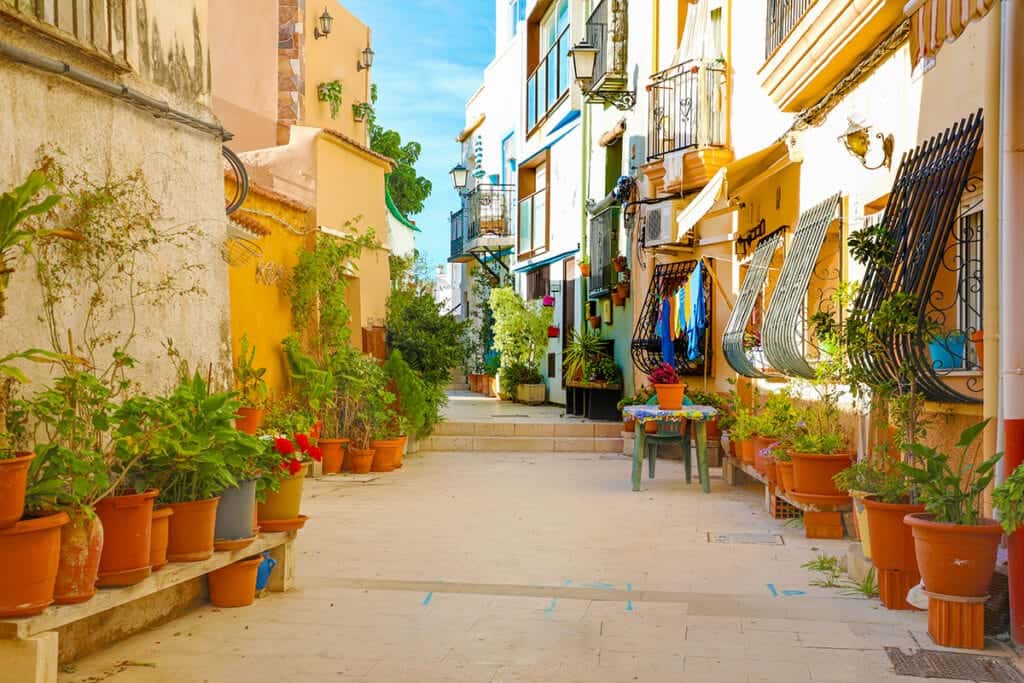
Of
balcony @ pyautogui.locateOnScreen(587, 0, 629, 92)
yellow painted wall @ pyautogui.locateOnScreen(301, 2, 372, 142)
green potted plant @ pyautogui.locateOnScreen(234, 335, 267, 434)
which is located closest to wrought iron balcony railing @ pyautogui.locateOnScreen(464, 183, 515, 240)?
yellow painted wall @ pyautogui.locateOnScreen(301, 2, 372, 142)

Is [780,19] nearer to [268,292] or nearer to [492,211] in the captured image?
[268,292]

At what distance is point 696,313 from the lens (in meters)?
13.9

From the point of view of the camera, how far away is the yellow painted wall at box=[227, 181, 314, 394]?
10.8 m

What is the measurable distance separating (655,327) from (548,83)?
8.94 metres

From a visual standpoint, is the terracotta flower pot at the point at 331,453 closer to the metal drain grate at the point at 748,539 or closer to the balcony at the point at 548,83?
the metal drain grate at the point at 748,539

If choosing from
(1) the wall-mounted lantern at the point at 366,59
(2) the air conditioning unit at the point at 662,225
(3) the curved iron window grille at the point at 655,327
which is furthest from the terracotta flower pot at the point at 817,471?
(1) the wall-mounted lantern at the point at 366,59

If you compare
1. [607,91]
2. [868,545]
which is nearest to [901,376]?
[868,545]

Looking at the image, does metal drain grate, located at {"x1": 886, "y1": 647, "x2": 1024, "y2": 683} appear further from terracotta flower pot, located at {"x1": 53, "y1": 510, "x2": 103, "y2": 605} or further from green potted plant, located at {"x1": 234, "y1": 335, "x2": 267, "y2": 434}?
green potted plant, located at {"x1": 234, "y1": 335, "x2": 267, "y2": 434}

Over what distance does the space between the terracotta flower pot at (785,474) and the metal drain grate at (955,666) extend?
3.47 m

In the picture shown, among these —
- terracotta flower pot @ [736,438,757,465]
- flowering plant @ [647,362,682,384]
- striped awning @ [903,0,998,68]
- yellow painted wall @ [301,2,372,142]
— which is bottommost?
terracotta flower pot @ [736,438,757,465]

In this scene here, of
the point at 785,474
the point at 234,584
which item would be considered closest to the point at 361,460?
the point at 785,474

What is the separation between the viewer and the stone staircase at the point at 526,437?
15.3 metres

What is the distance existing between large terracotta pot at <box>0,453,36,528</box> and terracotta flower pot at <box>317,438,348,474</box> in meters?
8.51

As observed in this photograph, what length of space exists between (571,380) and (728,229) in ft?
17.2
